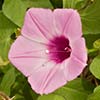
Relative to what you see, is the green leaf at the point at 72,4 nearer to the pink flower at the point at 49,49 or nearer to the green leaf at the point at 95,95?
the pink flower at the point at 49,49

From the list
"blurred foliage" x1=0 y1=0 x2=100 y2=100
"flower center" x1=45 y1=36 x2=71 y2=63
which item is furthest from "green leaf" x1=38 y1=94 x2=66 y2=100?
"flower center" x1=45 y1=36 x2=71 y2=63

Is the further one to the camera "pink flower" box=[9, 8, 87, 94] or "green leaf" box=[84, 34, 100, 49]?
"green leaf" box=[84, 34, 100, 49]

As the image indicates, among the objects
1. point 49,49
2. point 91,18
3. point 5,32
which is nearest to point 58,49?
point 49,49

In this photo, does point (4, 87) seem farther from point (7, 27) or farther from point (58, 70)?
point (58, 70)

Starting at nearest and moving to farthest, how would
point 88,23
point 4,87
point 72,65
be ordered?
point 72,65 < point 88,23 < point 4,87

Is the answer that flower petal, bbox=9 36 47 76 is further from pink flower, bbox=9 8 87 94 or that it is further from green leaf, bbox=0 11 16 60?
green leaf, bbox=0 11 16 60

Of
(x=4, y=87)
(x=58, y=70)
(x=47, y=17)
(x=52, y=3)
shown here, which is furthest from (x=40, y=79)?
(x=52, y=3)
